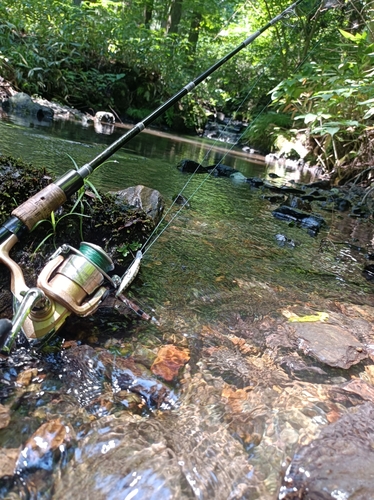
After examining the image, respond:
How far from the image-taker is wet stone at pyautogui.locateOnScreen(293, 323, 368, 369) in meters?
1.83

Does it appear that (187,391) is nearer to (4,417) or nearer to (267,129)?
(4,417)

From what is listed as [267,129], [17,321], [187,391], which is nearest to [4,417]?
[17,321]

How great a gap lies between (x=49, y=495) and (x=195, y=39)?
867 inches

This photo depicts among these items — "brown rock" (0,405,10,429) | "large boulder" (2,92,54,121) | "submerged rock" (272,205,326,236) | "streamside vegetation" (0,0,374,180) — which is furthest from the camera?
"large boulder" (2,92,54,121)

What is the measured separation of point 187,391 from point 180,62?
16.4m

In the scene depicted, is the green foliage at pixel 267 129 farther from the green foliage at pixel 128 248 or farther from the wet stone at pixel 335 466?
the wet stone at pixel 335 466

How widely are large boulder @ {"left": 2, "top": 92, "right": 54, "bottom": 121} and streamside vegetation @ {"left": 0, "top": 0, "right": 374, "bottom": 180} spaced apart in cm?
181

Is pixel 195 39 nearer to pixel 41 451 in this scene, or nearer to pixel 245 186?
pixel 245 186

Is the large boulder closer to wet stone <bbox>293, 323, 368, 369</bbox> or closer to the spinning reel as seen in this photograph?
the spinning reel

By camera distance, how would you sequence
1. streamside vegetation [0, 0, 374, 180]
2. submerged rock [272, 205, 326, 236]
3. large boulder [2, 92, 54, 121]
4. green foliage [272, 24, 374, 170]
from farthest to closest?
large boulder [2, 92, 54, 121], streamside vegetation [0, 0, 374, 180], green foliage [272, 24, 374, 170], submerged rock [272, 205, 326, 236]

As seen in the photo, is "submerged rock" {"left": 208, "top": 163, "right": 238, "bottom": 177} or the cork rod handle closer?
the cork rod handle

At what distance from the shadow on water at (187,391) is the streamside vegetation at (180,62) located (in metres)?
5.72

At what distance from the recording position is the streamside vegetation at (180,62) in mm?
8336

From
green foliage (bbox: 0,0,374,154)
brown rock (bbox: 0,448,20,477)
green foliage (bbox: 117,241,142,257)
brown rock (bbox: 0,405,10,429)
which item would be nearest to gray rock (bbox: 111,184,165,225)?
green foliage (bbox: 117,241,142,257)
